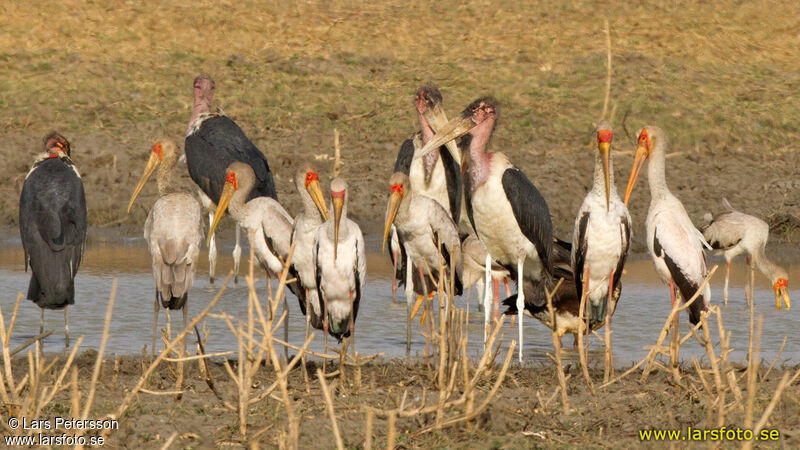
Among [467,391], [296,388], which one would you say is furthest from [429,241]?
[467,391]

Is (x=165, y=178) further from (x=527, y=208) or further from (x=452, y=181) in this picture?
(x=527, y=208)

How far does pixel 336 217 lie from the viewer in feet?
20.5

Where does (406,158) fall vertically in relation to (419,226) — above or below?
above

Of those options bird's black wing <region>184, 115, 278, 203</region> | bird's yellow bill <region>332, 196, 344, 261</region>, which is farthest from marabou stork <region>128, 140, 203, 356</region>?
bird's black wing <region>184, 115, 278, 203</region>

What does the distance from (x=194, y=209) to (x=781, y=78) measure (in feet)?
39.9

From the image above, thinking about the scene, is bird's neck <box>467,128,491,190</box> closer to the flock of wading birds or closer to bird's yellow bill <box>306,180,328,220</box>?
the flock of wading birds

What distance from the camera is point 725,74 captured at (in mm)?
17109

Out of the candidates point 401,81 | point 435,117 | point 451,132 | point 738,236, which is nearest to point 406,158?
point 435,117

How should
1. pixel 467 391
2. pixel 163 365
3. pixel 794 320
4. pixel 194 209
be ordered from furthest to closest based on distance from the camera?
pixel 794 320 → pixel 194 209 → pixel 163 365 → pixel 467 391

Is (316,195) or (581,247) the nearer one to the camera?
(581,247)

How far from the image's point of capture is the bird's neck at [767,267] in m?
9.75

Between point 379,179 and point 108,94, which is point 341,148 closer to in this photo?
point 379,179

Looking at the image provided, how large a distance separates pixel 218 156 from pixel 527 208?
11.5ft

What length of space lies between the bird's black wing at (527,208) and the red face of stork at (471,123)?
36 cm
